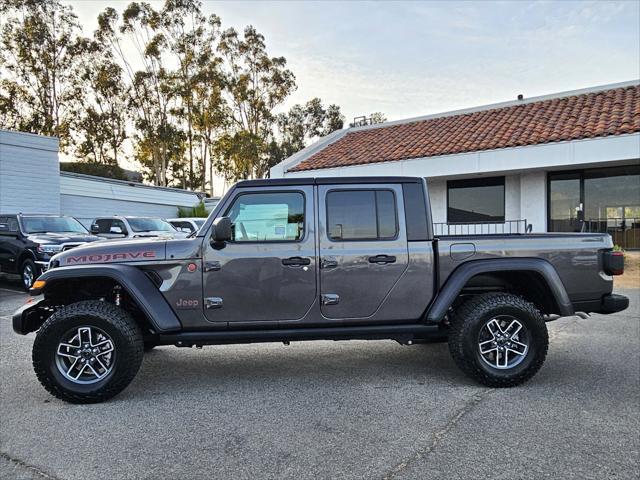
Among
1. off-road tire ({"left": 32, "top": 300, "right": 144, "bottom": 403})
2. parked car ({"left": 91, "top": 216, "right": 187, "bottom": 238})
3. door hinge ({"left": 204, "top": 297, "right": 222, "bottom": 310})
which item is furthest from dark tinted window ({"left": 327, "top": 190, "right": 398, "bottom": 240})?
parked car ({"left": 91, "top": 216, "right": 187, "bottom": 238})

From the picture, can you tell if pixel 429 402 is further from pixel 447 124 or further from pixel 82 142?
pixel 82 142

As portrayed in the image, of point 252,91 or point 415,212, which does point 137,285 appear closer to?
point 415,212

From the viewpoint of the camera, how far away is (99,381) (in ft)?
13.3

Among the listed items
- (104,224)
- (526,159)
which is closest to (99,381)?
(104,224)

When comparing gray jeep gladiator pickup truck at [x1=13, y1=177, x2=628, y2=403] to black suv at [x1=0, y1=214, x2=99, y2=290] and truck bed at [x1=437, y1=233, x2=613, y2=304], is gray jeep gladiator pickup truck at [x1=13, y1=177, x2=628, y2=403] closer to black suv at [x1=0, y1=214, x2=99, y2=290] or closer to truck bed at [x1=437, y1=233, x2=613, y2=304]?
truck bed at [x1=437, y1=233, x2=613, y2=304]

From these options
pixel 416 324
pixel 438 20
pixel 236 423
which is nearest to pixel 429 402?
pixel 416 324

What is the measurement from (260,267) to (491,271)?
2.09 meters

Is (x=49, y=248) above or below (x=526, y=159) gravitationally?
below

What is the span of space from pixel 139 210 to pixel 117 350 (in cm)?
2002

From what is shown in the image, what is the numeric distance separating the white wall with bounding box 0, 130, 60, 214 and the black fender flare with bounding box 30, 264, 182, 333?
15.2 m

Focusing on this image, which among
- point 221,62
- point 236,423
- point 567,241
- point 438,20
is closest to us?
point 236,423

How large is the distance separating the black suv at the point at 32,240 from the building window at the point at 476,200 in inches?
407

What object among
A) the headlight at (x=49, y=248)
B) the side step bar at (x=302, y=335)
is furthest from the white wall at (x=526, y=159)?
the side step bar at (x=302, y=335)

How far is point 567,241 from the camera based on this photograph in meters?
4.52
